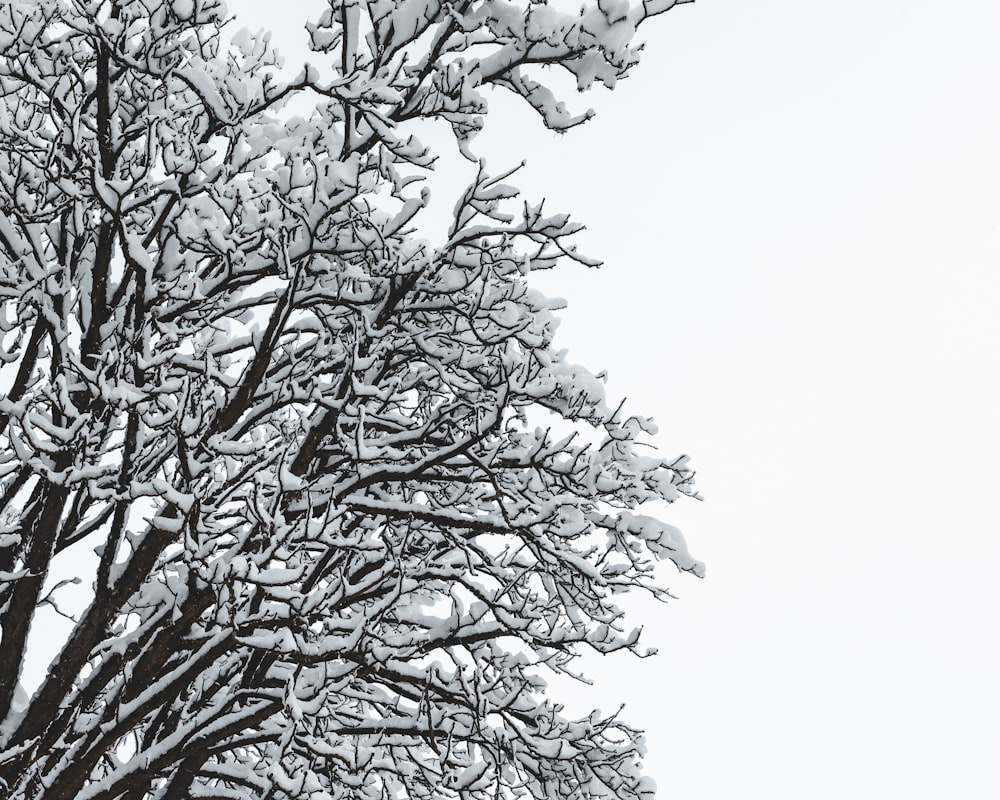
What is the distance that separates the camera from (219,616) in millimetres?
4684

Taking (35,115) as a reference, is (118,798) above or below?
below

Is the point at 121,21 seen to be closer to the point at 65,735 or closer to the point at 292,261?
the point at 292,261

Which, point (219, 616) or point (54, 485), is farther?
point (54, 485)

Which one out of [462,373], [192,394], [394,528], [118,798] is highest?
[462,373]

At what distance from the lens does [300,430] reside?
5961 mm

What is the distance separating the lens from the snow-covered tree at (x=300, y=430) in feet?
16.1

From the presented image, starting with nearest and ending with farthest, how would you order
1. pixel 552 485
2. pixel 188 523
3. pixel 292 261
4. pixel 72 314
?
pixel 188 523, pixel 292 261, pixel 552 485, pixel 72 314

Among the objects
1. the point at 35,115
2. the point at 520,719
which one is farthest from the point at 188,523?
the point at 35,115

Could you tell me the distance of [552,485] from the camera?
18.2ft

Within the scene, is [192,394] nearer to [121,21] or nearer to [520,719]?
[121,21]

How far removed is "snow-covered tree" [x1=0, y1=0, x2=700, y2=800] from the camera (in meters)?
4.91

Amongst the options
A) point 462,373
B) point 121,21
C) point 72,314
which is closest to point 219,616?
point 462,373

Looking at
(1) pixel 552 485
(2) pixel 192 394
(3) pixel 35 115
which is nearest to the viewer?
(2) pixel 192 394

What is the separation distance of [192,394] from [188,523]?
0.68m
